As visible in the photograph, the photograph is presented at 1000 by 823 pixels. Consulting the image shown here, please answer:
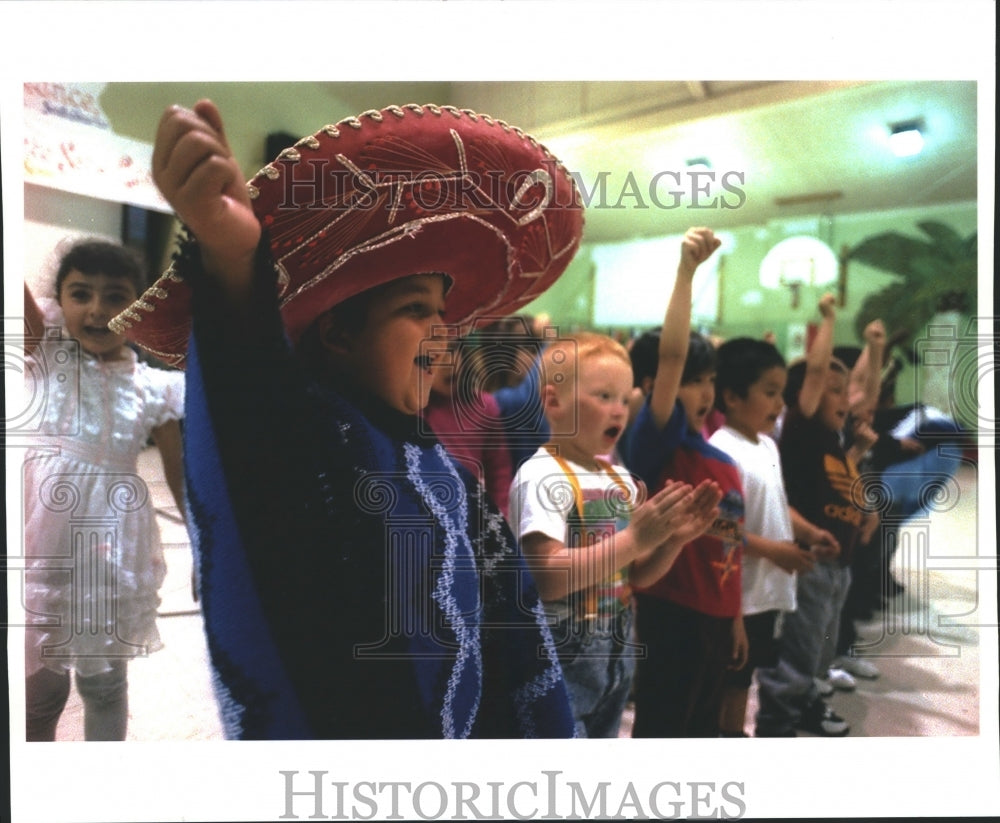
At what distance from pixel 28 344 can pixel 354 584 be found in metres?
0.82

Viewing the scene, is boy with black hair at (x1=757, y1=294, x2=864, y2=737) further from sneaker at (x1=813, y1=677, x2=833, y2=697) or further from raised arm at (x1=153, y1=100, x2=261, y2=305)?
raised arm at (x1=153, y1=100, x2=261, y2=305)

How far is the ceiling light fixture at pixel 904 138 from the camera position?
1350 mm

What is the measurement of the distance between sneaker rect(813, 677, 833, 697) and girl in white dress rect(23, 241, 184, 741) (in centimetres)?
136

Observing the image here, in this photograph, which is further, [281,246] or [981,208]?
[981,208]

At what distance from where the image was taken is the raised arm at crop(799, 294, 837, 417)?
4.48ft

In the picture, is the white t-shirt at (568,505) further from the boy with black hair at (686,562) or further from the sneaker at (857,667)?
the sneaker at (857,667)

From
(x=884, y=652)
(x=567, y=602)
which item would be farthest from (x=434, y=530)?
(x=884, y=652)

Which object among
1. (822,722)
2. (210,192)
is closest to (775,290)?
(822,722)

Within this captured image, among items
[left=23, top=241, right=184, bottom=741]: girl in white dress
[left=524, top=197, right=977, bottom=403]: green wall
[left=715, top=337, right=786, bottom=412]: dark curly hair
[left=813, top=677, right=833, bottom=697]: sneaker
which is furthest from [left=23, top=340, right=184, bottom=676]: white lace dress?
[left=813, top=677, right=833, bottom=697]: sneaker

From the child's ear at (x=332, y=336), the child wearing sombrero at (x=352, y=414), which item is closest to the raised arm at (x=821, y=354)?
the child wearing sombrero at (x=352, y=414)

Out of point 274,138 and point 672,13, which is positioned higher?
point 672,13

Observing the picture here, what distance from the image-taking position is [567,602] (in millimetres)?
1321

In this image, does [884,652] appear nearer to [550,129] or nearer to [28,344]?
[550,129]

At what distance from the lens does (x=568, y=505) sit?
131cm
